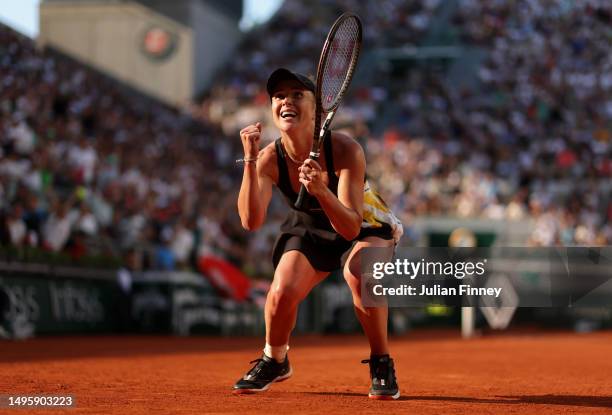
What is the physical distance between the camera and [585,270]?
7.71m

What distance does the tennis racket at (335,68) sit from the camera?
623 cm

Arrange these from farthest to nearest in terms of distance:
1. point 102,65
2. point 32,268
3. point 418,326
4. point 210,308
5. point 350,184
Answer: point 102,65
point 418,326
point 210,308
point 32,268
point 350,184

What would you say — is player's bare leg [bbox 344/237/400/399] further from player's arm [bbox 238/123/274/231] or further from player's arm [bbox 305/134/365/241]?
player's arm [bbox 238/123/274/231]

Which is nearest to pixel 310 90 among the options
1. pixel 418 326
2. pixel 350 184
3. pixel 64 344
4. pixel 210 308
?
pixel 350 184

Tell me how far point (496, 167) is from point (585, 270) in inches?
776

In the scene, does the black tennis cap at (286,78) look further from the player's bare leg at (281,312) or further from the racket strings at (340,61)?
the player's bare leg at (281,312)

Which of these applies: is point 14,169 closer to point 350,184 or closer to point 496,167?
point 350,184

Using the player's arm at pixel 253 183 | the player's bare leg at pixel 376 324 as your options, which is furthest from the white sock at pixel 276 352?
the player's arm at pixel 253 183

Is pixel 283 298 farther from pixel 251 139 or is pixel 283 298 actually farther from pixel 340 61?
pixel 340 61

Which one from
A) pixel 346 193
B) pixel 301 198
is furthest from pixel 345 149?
pixel 301 198

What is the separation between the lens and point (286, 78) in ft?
20.9

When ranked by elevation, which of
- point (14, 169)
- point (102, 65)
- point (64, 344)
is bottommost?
point (64, 344)

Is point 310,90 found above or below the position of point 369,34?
below

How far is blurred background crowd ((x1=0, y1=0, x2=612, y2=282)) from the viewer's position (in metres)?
17.0
